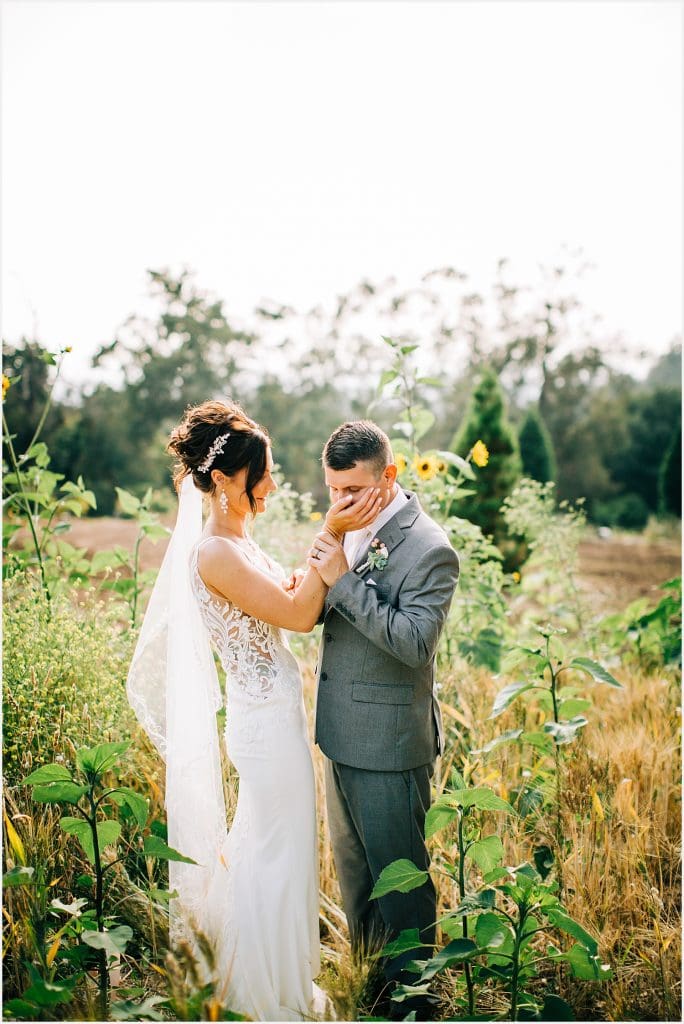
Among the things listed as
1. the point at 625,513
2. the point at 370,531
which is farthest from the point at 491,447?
the point at 625,513

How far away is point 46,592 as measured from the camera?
3592mm

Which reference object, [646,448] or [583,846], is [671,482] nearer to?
[646,448]

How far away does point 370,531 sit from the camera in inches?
113

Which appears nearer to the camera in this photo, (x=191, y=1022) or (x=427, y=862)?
(x=191, y=1022)

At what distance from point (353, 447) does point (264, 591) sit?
605 mm

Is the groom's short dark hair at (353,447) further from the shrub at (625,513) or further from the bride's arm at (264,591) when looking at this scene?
the shrub at (625,513)

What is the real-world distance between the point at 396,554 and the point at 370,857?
1.12 metres

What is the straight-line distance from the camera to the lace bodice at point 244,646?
2812 mm

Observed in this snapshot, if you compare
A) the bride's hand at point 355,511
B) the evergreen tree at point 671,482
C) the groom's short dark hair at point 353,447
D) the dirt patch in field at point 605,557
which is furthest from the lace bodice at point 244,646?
the evergreen tree at point 671,482

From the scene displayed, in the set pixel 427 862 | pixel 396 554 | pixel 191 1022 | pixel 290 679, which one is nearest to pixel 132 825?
pixel 290 679

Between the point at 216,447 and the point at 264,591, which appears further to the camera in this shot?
the point at 216,447

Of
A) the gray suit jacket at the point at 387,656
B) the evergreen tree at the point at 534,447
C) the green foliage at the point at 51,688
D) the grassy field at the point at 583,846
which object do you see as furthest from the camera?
the evergreen tree at the point at 534,447

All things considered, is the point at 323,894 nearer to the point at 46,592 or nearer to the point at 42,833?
the point at 42,833

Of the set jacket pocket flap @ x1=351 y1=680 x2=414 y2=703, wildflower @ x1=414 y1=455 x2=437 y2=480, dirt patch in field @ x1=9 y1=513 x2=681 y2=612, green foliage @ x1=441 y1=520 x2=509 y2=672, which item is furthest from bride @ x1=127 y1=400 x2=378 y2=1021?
dirt patch in field @ x1=9 y1=513 x2=681 y2=612
